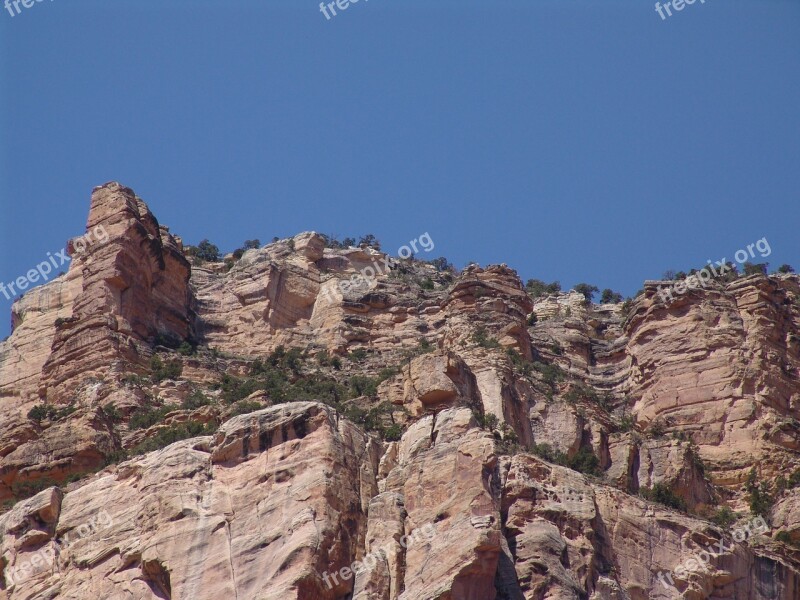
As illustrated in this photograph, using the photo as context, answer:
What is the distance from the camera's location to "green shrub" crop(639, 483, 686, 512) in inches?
3184

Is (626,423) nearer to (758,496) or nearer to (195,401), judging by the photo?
(758,496)

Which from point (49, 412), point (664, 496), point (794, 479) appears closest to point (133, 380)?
point (49, 412)

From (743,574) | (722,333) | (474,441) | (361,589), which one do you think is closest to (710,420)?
(722,333)

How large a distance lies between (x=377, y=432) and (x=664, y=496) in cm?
1289

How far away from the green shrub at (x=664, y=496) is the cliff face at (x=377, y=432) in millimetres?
165

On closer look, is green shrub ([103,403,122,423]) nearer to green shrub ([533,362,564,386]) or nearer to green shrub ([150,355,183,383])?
green shrub ([150,355,183,383])

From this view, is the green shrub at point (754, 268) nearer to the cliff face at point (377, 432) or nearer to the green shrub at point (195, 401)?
the cliff face at point (377, 432)

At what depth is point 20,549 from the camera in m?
75.4

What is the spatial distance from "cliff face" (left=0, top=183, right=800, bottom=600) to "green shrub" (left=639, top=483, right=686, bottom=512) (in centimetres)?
17

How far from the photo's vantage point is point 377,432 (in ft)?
260

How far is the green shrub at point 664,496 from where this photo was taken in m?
80.9

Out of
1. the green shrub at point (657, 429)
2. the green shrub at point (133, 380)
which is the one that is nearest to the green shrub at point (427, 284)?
the green shrub at point (657, 429)

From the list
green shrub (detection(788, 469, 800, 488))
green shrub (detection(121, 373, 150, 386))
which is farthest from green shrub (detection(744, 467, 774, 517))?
green shrub (detection(121, 373, 150, 386))

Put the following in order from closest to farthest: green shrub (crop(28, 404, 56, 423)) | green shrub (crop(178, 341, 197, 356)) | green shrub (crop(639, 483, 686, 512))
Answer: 1. green shrub (crop(639, 483, 686, 512))
2. green shrub (crop(28, 404, 56, 423))
3. green shrub (crop(178, 341, 197, 356))
